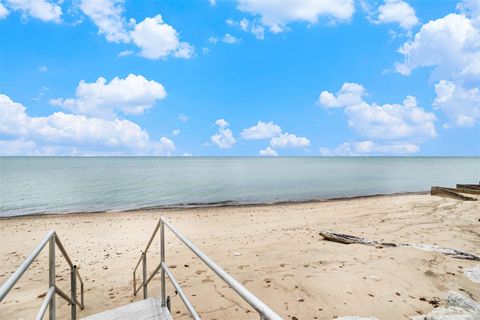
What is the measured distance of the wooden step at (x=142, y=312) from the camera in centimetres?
345

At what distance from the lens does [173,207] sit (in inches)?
891

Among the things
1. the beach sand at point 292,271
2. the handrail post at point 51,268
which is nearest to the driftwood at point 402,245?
the beach sand at point 292,271

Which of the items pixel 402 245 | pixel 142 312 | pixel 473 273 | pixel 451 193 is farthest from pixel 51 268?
pixel 451 193

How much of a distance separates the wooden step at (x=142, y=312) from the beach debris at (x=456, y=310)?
338cm

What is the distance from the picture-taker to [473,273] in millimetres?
5852

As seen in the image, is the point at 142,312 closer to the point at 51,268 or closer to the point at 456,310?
the point at 51,268

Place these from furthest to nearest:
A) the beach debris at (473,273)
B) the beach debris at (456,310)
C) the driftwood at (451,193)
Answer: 1. the driftwood at (451,193)
2. the beach debris at (473,273)
3. the beach debris at (456,310)

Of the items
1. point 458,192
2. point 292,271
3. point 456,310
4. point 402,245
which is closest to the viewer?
point 456,310

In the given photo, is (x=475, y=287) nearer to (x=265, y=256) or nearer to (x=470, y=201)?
(x=265, y=256)

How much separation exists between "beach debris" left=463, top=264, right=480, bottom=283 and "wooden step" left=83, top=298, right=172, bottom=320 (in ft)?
18.6

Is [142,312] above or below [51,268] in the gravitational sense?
below

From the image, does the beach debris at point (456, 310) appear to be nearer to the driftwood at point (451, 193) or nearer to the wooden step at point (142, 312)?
the wooden step at point (142, 312)

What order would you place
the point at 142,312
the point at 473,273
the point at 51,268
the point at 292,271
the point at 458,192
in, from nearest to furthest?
the point at 51,268 < the point at 142,312 < the point at 473,273 < the point at 292,271 < the point at 458,192

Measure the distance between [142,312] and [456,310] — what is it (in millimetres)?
4199
